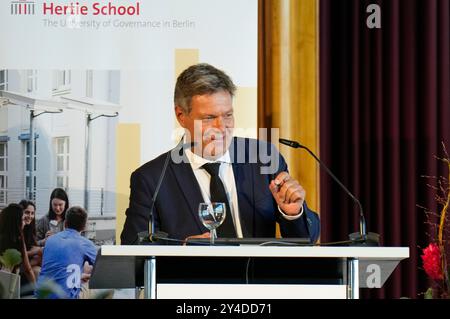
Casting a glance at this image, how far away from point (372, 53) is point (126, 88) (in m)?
1.50

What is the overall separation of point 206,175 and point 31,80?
1207mm

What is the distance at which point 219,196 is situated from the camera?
413cm

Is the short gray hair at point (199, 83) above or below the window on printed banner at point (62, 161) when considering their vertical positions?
above

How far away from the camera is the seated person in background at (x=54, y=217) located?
4812 mm

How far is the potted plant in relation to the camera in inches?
185

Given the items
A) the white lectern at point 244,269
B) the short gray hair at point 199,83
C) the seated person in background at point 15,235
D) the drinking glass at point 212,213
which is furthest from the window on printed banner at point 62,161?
the drinking glass at point 212,213

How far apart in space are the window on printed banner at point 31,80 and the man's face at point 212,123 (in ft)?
2.88

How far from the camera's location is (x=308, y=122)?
201 inches

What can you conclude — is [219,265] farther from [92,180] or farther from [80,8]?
[80,8]

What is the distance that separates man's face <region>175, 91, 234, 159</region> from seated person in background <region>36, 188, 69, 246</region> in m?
0.79

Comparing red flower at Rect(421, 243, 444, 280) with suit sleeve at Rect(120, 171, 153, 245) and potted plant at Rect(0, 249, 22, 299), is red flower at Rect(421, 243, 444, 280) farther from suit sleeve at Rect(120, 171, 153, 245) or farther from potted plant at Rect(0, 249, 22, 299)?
potted plant at Rect(0, 249, 22, 299)

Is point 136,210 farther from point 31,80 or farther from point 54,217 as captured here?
point 31,80

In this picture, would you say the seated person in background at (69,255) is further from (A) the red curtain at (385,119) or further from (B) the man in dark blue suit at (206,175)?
(A) the red curtain at (385,119)
